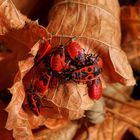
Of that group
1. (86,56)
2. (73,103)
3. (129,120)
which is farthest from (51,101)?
(129,120)

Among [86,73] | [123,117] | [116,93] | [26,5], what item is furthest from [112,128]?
[26,5]

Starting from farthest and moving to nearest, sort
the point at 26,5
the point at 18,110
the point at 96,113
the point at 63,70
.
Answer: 1. the point at 26,5
2. the point at 96,113
3. the point at 63,70
4. the point at 18,110

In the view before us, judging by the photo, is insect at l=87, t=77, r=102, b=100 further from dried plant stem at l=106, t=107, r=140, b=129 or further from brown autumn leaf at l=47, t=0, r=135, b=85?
dried plant stem at l=106, t=107, r=140, b=129

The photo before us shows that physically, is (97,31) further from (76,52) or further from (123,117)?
(123,117)

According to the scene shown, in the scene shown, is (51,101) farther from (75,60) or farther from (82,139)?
(82,139)

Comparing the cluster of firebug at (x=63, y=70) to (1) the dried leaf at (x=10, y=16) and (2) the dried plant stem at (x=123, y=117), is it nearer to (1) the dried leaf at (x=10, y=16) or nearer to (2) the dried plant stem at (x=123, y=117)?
(1) the dried leaf at (x=10, y=16)

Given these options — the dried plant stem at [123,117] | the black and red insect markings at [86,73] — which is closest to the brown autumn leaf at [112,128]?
the dried plant stem at [123,117]

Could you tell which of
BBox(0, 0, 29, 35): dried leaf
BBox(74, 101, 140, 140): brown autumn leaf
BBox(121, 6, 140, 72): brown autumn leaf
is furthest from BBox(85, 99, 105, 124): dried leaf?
BBox(0, 0, 29, 35): dried leaf
